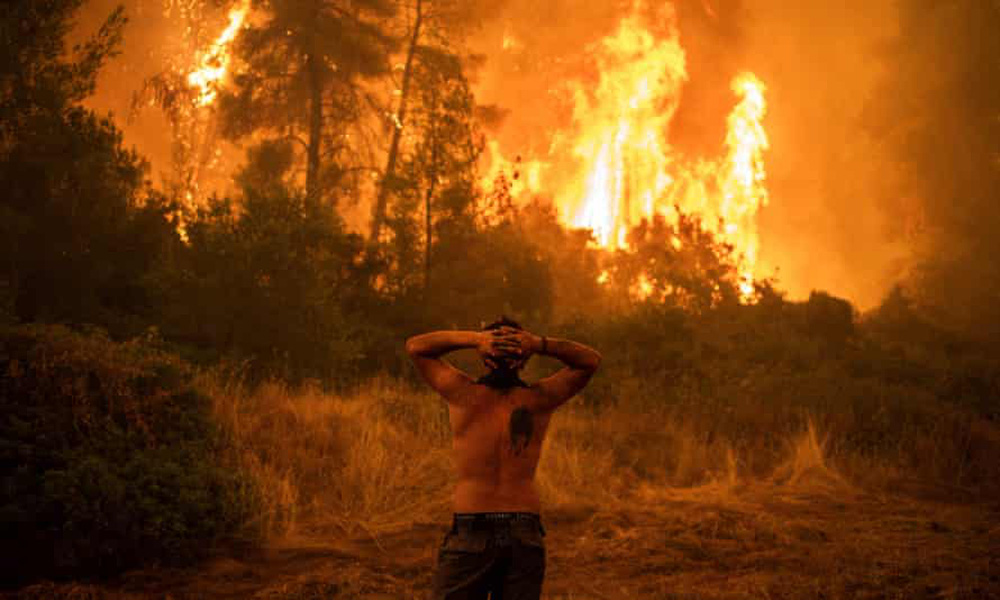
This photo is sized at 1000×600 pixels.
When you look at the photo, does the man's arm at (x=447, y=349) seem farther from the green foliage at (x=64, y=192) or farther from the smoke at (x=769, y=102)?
the smoke at (x=769, y=102)

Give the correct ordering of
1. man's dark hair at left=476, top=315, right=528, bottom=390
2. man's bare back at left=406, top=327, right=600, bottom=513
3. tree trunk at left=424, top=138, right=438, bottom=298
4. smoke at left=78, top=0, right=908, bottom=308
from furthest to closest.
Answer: smoke at left=78, top=0, right=908, bottom=308
tree trunk at left=424, top=138, right=438, bottom=298
man's dark hair at left=476, top=315, right=528, bottom=390
man's bare back at left=406, top=327, right=600, bottom=513

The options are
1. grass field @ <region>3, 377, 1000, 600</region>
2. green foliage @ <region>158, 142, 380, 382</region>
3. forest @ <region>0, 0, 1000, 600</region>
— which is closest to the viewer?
grass field @ <region>3, 377, 1000, 600</region>

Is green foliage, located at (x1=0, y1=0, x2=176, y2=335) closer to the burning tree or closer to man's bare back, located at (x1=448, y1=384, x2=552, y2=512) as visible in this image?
the burning tree

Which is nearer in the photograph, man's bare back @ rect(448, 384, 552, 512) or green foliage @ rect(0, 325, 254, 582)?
man's bare back @ rect(448, 384, 552, 512)

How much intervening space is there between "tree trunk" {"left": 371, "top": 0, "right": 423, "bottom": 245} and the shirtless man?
53.1ft

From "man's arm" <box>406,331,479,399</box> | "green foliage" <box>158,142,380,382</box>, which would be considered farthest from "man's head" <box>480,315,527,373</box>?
"green foliage" <box>158,142,380,382</box>

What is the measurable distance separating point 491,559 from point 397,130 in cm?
2154

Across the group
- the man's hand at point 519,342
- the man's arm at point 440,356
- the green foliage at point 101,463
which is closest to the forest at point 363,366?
the green foliage at point 101,463

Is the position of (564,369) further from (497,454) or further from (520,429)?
(497,454)

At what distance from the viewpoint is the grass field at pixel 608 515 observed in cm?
599

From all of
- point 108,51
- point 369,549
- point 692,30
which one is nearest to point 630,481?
point 369,549

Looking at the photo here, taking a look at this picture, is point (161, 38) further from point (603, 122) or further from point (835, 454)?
point (603, 122)

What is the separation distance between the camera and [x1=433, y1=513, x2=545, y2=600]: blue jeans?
3158mm

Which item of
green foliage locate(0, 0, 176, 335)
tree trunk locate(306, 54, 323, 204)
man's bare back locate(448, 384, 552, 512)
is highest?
tree trunk locate(306, 54, 323, 204)
